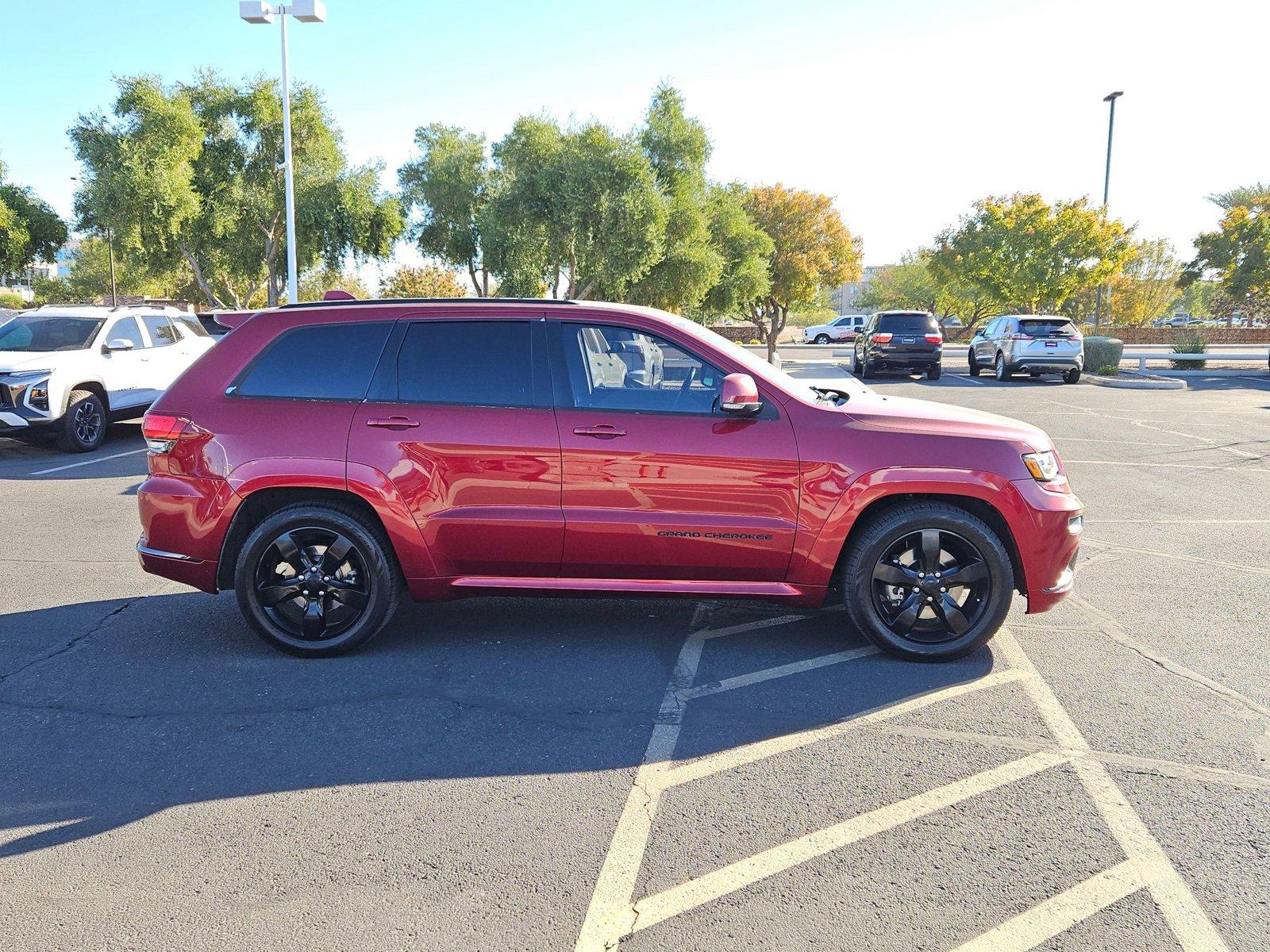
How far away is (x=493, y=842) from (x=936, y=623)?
8.70ft

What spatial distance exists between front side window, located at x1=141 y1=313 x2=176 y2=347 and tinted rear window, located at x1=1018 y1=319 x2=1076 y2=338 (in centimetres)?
1961

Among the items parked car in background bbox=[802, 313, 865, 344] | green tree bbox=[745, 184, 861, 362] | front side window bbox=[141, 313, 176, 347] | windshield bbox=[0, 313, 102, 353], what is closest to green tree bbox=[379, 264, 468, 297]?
green tree bbox=[745, 184, 861, 362]

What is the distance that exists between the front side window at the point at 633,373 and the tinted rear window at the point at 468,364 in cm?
25

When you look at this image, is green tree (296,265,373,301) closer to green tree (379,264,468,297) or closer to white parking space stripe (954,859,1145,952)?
green tree (379,264,468,297)

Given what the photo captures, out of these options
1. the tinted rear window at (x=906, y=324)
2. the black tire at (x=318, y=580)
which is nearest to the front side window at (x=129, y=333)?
the black tire at (x=318, y=580)

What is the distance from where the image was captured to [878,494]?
4820 millimetres

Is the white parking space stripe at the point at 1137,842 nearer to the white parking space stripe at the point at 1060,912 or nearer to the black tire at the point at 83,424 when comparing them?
the white parking space stripe at the point at 1060,912

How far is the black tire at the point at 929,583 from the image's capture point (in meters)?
4.84

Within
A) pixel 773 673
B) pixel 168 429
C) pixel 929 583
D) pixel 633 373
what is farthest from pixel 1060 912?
pixel 168 429

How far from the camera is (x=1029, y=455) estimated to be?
490 cm

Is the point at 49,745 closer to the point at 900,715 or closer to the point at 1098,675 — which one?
the point at 900,715

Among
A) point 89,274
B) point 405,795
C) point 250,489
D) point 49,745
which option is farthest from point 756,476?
point 89,274

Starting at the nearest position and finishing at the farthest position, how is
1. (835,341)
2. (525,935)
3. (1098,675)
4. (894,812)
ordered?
(525,935)
(894,812)
(1098,675)
(835,341)

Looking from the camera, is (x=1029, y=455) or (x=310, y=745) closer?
(x=310, y=745)
